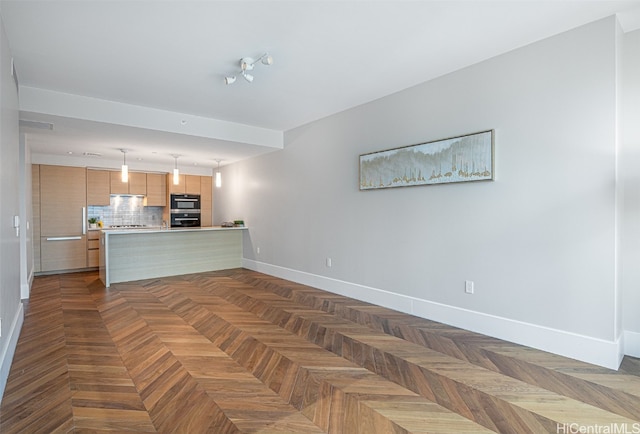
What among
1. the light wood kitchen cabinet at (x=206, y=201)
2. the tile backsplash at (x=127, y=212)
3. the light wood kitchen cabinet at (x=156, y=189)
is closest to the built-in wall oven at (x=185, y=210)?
the light wood kitchen cabinet at (x=206, y=201)

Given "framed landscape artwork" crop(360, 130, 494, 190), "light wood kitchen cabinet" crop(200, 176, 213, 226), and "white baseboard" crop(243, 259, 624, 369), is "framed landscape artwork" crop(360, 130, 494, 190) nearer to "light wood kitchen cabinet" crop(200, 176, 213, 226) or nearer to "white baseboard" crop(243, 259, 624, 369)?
"white baseboard" crop(243, 259, 624, 369)

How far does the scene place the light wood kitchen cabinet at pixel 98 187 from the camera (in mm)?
6910

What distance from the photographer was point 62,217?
6.52 metres

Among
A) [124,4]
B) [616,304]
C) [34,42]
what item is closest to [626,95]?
[616,304]

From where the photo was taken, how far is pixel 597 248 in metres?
2.56

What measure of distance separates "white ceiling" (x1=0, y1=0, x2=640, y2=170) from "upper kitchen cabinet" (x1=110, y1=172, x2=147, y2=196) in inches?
104

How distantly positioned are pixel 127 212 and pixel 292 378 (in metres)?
7.19

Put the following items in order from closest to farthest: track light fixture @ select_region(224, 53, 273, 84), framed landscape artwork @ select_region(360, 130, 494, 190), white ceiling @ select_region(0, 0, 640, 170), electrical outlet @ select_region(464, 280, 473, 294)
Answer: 1. white ceiling @ select_region(0, 0, 640, 170)
2. track light fixture @ select_region(224, 53, 273, 84)
3. framed landscape artwork @ select_region(360, 130, 494, 190)
4. electrical outlet @ select_region(464, 280, 473, 294)

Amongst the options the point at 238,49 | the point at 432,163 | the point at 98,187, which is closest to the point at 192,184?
the point at 98,187

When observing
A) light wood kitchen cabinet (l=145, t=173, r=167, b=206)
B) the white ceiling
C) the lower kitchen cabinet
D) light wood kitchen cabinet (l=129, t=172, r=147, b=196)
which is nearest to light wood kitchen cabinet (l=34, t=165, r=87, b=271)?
the lower kitchen cabinet

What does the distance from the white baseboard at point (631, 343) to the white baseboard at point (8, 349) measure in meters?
4.67

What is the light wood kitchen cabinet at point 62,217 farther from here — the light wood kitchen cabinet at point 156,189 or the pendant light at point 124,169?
the light wood kitchen cabinet at point 156,189

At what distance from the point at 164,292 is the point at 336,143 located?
3439 mm

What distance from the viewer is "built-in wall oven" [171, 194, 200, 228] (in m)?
8.02
